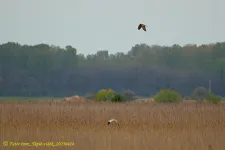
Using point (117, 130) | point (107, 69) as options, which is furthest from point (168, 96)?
point (107, 69)

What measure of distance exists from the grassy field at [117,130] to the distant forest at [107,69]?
38054 millimetres

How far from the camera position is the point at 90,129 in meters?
10.7

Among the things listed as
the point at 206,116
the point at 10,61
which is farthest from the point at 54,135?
the point at 10,61

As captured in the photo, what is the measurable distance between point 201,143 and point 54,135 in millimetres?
2662

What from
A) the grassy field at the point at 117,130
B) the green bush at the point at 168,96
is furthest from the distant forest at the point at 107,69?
the grassy field at the point at 117,130

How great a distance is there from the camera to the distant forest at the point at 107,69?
52438 mm

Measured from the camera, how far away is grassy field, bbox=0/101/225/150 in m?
8.66

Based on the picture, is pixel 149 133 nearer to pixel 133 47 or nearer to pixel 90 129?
pixel 90 129

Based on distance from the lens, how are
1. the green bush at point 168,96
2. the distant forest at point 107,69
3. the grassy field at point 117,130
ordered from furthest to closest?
the distant forest at point 107,69 < the green bush at point 168,96 < the grassy field at point 117,130

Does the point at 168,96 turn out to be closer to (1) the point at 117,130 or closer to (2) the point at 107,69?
(1) the point at 117,130

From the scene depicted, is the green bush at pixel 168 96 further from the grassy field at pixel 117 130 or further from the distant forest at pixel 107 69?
the distant forest at pixel 107 69

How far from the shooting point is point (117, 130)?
10.6m

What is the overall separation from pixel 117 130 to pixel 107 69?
50.5 meters

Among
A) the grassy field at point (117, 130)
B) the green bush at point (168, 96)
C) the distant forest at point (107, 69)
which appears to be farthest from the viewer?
the distant forest at point (107, 69)
